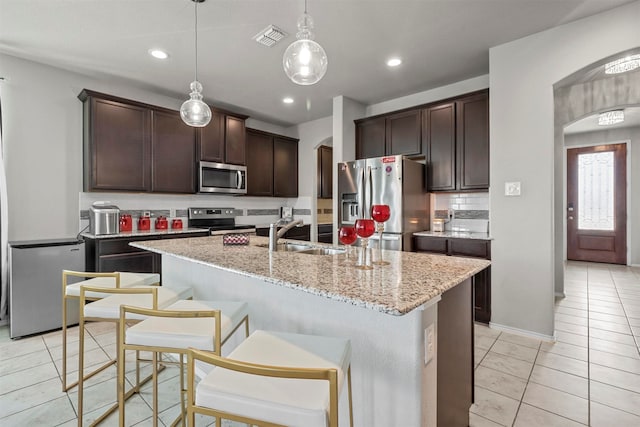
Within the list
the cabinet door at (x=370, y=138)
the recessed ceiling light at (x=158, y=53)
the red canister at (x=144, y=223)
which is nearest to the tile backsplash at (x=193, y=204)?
the red canister at (x=144, y=223)

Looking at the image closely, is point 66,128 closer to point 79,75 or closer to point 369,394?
point 79,75

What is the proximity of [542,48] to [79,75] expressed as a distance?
475cm

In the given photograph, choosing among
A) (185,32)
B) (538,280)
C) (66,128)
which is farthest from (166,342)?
(66,128)

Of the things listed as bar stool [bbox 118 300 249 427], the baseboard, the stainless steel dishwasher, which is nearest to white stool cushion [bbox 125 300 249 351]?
bar stool [bbox 118 300 249 427]

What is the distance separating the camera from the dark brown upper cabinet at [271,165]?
496 cm

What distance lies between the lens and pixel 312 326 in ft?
4.83

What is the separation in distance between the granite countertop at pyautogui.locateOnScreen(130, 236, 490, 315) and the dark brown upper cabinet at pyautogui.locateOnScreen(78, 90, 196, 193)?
2.16 meters

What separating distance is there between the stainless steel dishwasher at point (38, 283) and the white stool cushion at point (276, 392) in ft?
9.46

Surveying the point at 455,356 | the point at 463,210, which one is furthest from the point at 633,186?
the point at 455,356

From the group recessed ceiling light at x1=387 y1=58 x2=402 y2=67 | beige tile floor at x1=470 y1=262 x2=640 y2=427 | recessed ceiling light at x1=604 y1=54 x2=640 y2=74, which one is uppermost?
recessed ceiling light at x1=387 y1=58 x2=402 y2=67

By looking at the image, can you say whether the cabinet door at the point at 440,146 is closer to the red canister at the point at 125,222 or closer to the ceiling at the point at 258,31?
the ceiling at the point at 258,31

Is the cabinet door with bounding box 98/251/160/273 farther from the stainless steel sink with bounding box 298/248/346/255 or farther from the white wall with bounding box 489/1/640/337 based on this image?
the white wall with bounding box 489/1/640/337

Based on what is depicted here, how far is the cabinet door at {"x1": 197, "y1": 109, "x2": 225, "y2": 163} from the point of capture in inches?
164

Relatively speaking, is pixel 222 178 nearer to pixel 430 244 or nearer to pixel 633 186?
pixel 430 244
